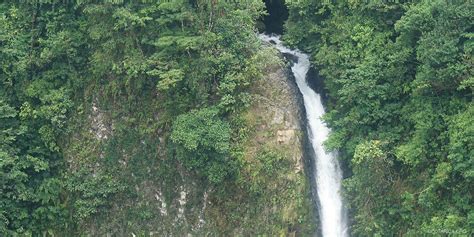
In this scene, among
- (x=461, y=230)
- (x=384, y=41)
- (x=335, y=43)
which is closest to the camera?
(x=461, y=230)

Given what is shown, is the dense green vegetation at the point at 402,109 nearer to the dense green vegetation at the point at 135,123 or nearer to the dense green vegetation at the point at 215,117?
the dense green vegetation at the point at 215,117

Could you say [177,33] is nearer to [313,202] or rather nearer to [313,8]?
[313,8]

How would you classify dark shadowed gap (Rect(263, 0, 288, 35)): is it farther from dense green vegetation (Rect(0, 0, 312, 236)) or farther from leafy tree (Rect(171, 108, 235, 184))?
leafy tree (Rect(171, 108, 235, 184))

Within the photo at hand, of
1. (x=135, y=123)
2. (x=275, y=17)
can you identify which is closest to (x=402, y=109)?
(x=275, y=17)

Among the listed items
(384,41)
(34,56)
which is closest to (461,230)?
(384,41)

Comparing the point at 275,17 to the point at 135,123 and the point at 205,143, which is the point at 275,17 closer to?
the point at 135,123

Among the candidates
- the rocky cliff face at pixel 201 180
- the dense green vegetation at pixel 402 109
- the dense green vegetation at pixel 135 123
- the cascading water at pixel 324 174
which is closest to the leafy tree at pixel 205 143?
the dense green vegetation at pixel 135 123
